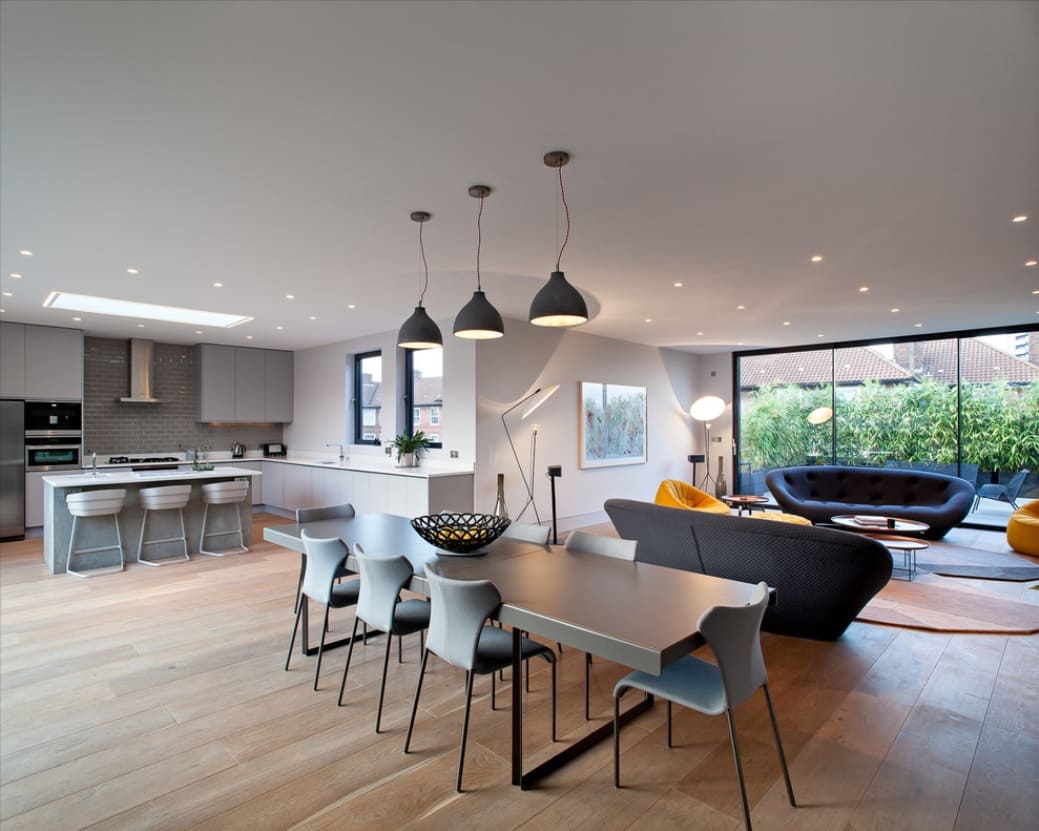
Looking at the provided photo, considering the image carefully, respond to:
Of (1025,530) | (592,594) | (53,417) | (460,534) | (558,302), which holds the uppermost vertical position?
(558,302)

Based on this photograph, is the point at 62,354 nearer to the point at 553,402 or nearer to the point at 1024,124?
the point at 553,402

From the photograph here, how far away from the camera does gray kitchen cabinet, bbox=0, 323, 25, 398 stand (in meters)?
6.63

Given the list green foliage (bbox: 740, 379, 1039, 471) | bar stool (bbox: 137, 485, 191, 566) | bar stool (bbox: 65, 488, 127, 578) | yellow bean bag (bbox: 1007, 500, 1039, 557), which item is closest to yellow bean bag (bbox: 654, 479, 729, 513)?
green foliage (bbox: 740, 379, 1039, 471)

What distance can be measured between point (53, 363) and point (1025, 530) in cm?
1141

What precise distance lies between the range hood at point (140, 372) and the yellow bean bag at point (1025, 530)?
10.9 m

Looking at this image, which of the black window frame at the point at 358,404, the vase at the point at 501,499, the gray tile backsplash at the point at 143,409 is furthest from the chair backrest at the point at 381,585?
the gray tile backsplash at the point at 143,409

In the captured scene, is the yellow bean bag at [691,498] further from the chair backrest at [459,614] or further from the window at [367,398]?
the chair backrest at [459,614]

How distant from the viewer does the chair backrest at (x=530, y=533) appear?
3.25 metres

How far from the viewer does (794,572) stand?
342cm

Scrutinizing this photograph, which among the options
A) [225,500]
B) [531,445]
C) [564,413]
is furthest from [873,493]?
[225,500]

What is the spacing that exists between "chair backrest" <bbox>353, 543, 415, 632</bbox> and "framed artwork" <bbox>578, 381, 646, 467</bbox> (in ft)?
16.3

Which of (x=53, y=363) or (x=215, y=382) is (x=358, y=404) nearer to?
(x=215, y=382)

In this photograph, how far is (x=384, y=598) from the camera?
263cm

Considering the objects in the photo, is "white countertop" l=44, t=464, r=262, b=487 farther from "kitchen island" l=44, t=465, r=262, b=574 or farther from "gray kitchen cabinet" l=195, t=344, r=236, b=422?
"gray kitchen cabinet" l=195, t=344, r=236, b=422
